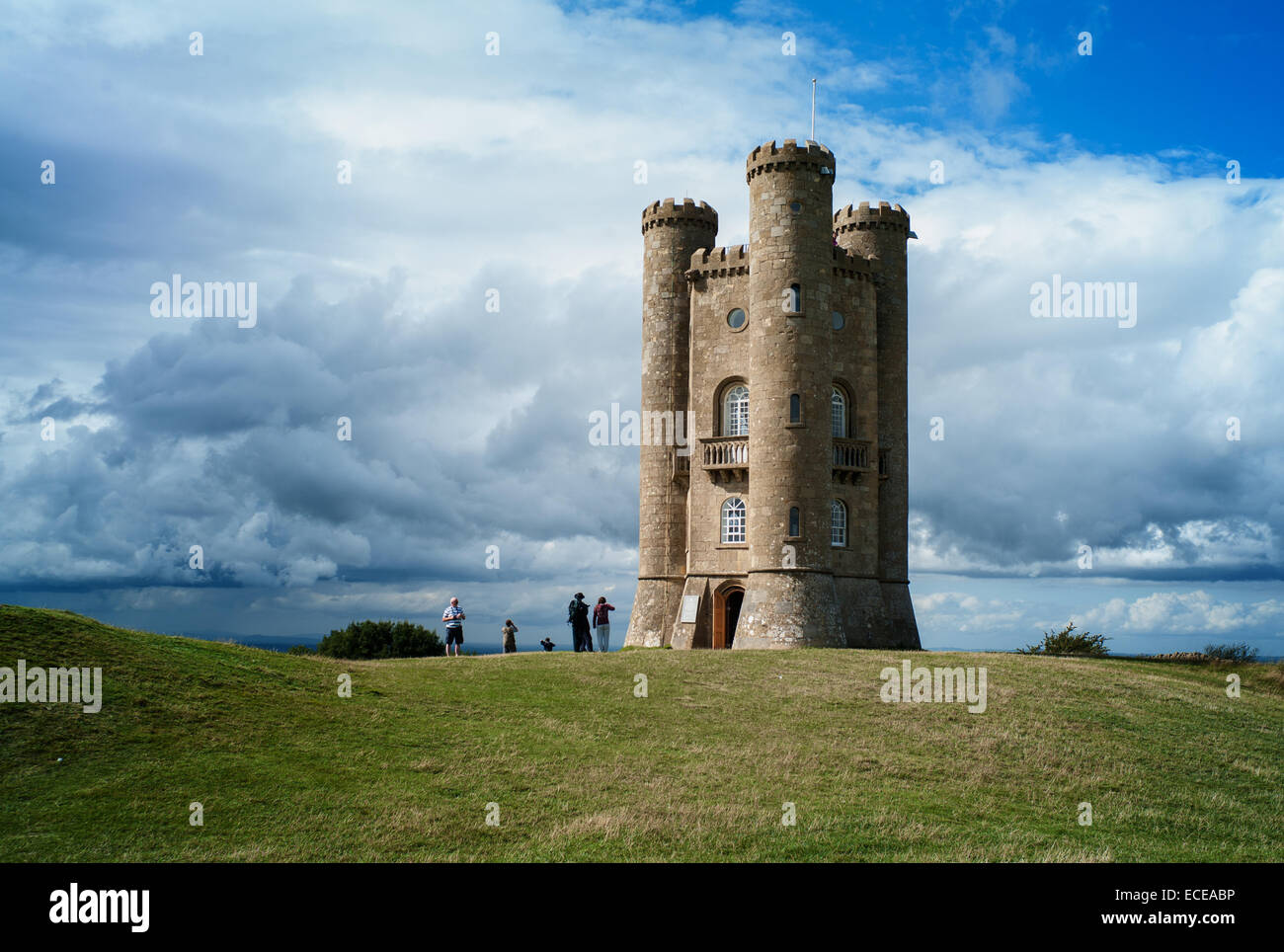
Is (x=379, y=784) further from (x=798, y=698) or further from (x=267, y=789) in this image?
(x=798, y=698)

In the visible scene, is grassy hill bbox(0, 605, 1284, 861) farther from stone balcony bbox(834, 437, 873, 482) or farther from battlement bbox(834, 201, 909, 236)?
battlement bbox(834, 201, 909, 236)

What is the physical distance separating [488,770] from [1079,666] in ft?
71.1

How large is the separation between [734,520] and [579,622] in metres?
7.99

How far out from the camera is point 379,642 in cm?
4028

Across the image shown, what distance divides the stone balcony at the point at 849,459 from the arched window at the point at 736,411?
3663mm

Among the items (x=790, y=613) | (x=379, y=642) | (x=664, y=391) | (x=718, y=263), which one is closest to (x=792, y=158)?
(x=718, y=263)

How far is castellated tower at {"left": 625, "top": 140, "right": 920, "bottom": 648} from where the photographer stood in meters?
38.5

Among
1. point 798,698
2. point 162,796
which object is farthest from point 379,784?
point 798,698

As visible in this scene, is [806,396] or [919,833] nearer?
[919,833]

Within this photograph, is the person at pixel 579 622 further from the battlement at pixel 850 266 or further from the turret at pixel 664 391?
the battlement at pixel 850 266

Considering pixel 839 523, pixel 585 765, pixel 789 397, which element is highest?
pixel 789 397

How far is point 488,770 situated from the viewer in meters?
18.4

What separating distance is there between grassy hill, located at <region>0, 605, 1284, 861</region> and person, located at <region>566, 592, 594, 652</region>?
848 cm

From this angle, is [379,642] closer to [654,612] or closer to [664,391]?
[654,612]
